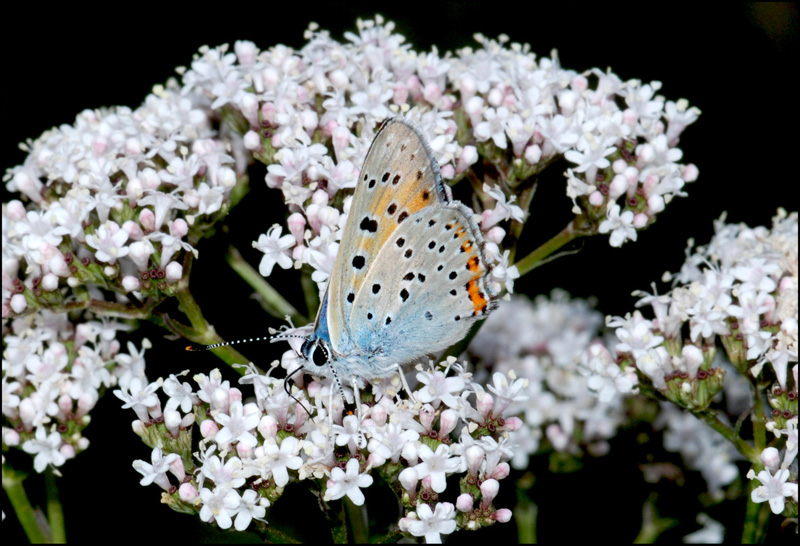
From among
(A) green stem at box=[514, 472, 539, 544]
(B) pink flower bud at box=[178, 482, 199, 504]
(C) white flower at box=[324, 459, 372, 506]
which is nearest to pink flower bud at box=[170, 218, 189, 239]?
(B) pink flower bud at box=[178, 482, 199, 504]

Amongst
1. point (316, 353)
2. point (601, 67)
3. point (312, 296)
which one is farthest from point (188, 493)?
point (601, 67)

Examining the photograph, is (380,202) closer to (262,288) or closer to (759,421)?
(262,288)

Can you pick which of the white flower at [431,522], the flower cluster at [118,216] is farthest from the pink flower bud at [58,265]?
the white flower at [431,522]

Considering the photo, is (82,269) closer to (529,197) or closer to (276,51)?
(276,51)

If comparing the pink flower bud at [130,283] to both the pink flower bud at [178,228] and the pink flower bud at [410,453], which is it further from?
the pink flower bud at [410,453]

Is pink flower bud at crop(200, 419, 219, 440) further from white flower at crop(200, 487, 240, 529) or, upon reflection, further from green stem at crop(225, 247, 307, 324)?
green stem at crop(225, 247, 307, 324)

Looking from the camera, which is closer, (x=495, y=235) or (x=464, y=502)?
(x=464, y=502)
